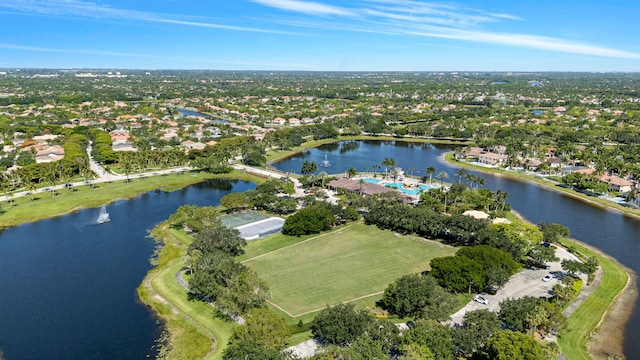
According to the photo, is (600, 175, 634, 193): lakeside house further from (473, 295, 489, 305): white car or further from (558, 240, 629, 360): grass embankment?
(473, 295, 489, 305): white car

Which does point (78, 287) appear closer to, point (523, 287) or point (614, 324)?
point (523, 287)

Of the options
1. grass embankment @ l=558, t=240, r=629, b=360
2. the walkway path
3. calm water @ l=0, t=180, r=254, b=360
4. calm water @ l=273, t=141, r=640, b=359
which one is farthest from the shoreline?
the walkway path

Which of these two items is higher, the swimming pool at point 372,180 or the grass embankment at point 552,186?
the swimming pool at point 372,180

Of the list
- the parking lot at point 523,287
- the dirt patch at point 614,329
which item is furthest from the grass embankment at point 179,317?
the dirt patch at point 614,329

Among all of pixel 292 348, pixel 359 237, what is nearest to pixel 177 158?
pixel 359 237

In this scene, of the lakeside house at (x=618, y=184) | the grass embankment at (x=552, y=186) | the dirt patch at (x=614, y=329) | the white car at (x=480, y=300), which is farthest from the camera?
the lakeside house at (x=618, y=184)

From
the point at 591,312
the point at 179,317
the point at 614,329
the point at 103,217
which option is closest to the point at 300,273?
the point at 179,317

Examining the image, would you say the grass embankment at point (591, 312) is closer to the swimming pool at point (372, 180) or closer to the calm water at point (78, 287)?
the calm water at point (78, 287)

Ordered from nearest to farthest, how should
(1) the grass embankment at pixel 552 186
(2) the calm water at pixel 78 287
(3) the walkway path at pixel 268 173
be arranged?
(2) the calm water at pixel 78 287 < (1) the grass embankment at pixel 552 186 < (3) the walkway path at pixel 268 173
